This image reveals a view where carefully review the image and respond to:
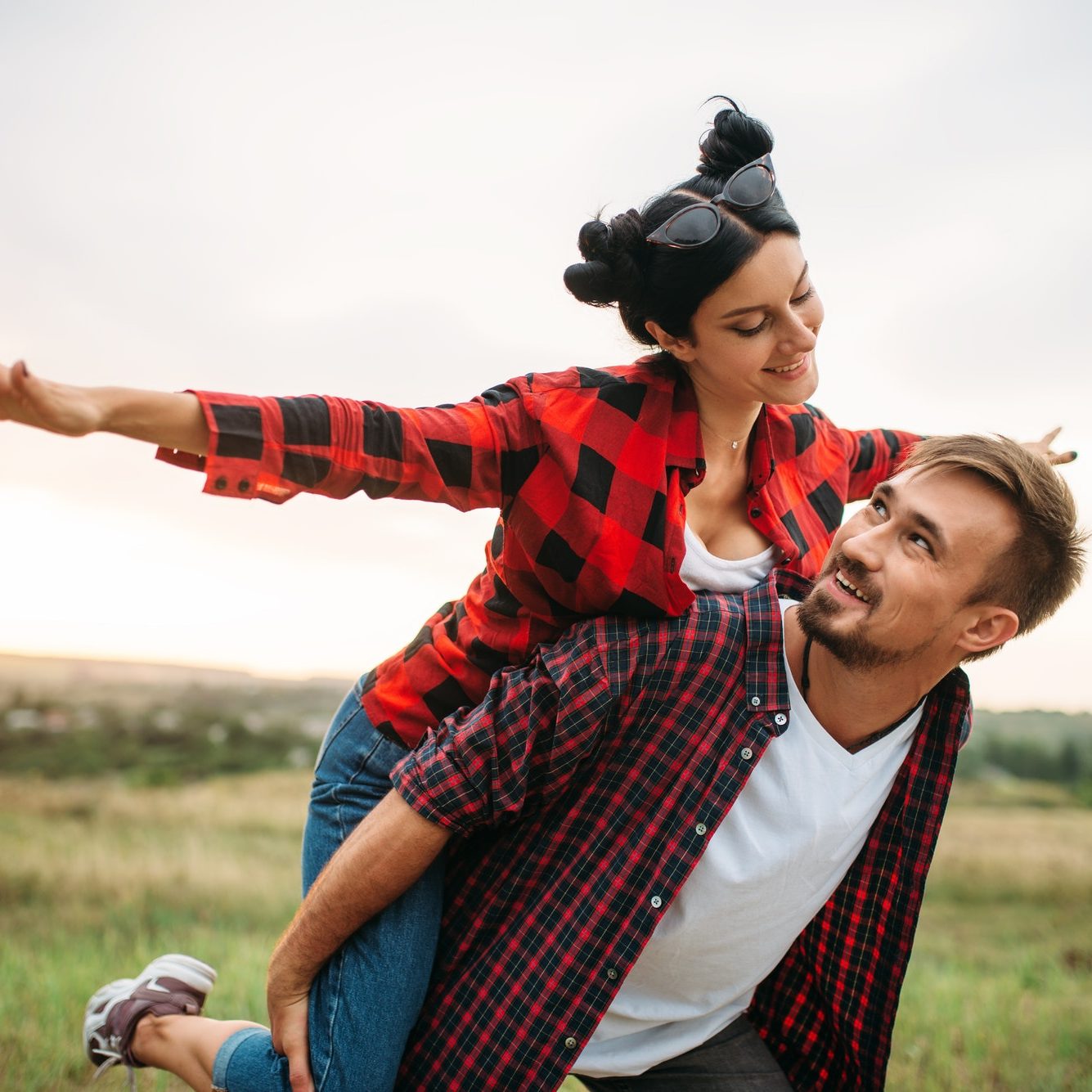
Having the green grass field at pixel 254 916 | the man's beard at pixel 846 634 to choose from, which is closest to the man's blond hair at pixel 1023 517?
the man's beard at pixel 846 634

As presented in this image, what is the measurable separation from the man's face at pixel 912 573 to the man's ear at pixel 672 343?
23.3 inches

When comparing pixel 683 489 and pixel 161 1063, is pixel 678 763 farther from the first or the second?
pixel 161 1063

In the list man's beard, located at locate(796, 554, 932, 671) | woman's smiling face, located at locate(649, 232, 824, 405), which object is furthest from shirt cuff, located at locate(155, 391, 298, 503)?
man's beard, located at locate(796, 554, 932, 671)

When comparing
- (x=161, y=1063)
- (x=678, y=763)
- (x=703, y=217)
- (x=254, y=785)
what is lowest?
(x=254, y=785)

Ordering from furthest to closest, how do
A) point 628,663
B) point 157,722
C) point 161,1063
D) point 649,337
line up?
point 157,722
point 161,1063
point 649,337
point 628,663

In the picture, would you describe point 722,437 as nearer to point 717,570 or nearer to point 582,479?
point 717,570

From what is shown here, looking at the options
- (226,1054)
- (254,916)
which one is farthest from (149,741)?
(226,1054)

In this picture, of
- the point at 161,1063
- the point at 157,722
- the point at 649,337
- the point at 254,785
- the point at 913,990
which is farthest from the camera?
the point at 157,722

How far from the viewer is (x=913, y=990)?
15.9 ft

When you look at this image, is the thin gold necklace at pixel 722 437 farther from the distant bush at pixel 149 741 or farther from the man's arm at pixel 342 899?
the distant bush at pixel 149 741

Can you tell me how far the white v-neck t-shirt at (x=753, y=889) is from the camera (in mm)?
2439

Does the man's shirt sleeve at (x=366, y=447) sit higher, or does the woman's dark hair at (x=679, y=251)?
the woman's dark hair at (x=679, y=251)

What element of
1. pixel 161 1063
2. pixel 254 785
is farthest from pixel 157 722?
pixel 161 1063

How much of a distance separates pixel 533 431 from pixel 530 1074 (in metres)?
1.46
